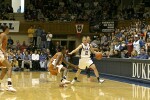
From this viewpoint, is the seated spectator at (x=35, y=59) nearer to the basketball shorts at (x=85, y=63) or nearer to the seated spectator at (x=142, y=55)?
the seated spectator at (x=142, y=55)

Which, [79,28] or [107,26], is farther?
[79,28]

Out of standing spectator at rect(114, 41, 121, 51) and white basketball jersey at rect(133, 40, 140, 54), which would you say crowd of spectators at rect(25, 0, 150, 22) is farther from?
white basketball jersey at rect(133, 40, 140, 54)

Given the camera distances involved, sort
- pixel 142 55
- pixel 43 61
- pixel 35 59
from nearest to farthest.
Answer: pixel 142 55, pixel 35 59, pixel 43 61

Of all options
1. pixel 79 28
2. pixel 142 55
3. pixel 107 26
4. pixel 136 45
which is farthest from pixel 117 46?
pixel 79 28

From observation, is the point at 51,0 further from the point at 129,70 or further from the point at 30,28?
the point at 129,70

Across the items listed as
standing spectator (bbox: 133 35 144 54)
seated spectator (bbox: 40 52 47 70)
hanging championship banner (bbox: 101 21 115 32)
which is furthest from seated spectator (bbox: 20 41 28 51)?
standing spectator (bbox: 133 35 144 54)

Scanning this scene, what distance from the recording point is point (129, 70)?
669 inches

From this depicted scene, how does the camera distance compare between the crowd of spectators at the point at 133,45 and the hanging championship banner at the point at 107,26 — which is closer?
the crowd of spectators at the point at 133,45

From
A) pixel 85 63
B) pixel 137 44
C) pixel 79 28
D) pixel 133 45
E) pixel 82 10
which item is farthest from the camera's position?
pixel 82 10

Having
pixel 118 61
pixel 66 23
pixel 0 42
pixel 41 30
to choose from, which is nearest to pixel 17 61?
pixel 41 30

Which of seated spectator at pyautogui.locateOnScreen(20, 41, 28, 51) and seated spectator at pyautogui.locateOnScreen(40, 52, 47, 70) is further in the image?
seated spectator at pyautogui.locateOnScreen(20, 41, 28, 51)

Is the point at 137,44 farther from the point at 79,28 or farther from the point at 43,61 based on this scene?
the point at 79,28

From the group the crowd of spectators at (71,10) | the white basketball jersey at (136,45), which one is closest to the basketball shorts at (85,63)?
the white basketball jersey at (136,45)

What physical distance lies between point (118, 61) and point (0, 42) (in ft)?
27.3
